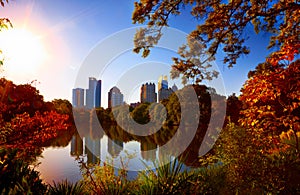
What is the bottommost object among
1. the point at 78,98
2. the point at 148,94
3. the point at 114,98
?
the point at 148,94

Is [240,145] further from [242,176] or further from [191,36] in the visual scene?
[191,36]

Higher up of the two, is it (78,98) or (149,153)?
(78,98)

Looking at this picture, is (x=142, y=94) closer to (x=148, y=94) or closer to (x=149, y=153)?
(x=148, y=94)

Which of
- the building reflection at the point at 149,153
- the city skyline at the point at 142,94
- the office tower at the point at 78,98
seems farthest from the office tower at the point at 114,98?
the office tower at the point at 78,98

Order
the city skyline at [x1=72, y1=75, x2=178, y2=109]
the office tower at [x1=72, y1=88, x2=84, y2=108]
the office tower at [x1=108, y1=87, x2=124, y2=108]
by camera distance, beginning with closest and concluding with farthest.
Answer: the city skyline at [x1=72, y1=75, x2=178, y2=109] < the office tower at [x1=108, y1=87, x2=124, y2=108] < the office tower at [x1=72, y1=88, x2=84, y2=108]

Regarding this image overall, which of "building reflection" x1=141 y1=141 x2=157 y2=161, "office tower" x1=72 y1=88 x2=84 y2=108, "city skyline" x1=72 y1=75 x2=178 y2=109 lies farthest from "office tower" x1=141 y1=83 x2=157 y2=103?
"office tower" x1=72 y1=88 x2=84 y2=108

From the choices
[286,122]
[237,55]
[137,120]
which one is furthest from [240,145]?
[137,120]

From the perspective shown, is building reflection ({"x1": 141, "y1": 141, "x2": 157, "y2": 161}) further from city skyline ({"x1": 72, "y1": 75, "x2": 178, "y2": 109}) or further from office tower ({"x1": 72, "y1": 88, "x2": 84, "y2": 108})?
office tower ({"x1": 72, "y1": 88, "x2": 84, "y2": 108})

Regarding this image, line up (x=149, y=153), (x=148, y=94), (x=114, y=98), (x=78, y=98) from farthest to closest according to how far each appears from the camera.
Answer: (x=78, y=98), (x=114, y=98), (x=148, y=94), (x=149, y=153)

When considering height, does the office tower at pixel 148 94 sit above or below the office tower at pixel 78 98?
below

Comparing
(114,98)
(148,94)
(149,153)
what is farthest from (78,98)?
(149,153)

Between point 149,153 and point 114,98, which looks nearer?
point 149,153

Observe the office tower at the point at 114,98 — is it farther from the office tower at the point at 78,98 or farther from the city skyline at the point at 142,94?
the office tower at the point at 78,98

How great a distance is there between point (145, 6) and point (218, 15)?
238 cm
